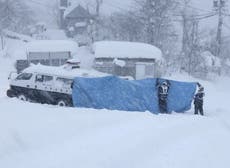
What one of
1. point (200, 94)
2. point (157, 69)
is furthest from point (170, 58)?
point (200, 94)

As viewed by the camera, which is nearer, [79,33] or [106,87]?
[106,87]

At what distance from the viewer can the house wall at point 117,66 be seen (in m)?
40.2

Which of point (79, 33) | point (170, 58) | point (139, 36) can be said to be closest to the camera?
point (139, 36)

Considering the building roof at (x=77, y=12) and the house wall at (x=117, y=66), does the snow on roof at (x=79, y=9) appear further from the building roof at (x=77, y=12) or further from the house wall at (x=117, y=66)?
the house wall at (x=117, y=66)

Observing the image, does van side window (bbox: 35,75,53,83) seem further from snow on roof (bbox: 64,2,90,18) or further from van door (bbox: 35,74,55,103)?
snow on roof (bbox: 64,2,90,18)

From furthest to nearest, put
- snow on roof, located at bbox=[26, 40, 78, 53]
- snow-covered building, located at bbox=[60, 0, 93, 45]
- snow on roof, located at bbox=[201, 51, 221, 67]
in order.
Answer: snow-covered building, located at bbox=[60, 0, 93, 45] < snow on roof, located at bbox=[201, 51, 221, 67] < snow on roof, located at bbox=[26, 40, 78, 53]

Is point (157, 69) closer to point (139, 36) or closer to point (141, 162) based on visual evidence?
point (139, 36)

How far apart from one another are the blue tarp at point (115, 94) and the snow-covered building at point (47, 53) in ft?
69.9

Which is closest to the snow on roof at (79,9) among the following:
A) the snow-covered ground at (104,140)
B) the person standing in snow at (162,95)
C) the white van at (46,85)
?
the white van at (46,85)

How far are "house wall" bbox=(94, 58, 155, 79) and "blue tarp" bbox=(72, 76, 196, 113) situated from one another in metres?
17.4

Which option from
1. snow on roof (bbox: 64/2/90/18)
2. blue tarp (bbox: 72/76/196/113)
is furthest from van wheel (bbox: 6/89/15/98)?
snow on roof (bbox: 64/2/90/18)

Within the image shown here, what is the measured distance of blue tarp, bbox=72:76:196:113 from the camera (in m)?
22.1

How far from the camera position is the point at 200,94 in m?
22.9

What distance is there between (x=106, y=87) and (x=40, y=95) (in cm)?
327
